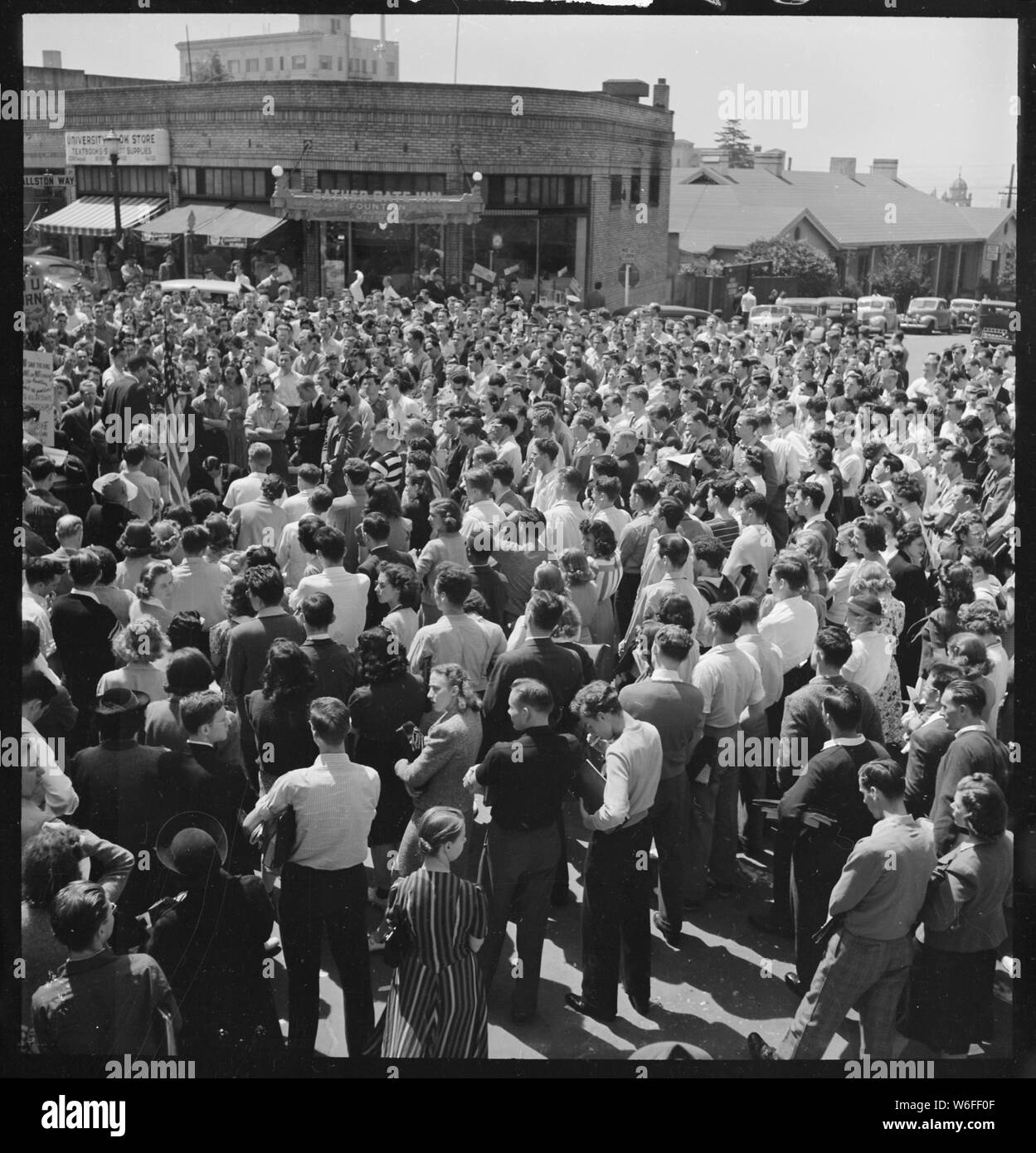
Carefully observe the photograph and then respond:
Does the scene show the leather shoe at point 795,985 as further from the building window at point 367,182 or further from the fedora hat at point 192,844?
the building window at point 367,182

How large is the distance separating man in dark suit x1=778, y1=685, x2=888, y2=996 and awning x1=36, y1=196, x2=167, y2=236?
29.6 meters

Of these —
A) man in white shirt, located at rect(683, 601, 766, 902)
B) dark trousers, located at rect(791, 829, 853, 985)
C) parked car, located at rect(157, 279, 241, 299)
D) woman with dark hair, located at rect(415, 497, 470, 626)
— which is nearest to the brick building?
parked car, located at rect(157, 279, 241, 299)

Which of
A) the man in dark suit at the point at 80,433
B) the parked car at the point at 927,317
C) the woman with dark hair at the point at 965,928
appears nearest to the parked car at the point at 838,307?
the parked car at the point at 927,317

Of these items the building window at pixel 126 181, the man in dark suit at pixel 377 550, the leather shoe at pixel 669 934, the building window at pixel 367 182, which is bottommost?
the leather shoe at pixel 669 934

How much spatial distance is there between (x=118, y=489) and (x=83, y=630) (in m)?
2.53

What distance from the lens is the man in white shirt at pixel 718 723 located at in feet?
19.1

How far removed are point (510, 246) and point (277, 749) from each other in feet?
93.2

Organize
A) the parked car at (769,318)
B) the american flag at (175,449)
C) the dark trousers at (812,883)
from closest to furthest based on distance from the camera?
the dark trousers at (812,883)
the american flag at (175,449)
the parked car at (769,318)

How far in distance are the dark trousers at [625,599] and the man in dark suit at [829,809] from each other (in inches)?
102

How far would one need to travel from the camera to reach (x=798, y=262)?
3600cm

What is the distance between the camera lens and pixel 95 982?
12.6ft

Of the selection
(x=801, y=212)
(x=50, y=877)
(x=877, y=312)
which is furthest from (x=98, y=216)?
(x=50, y=877)

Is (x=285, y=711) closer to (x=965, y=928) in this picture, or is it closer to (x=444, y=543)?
(x=444, y=543)

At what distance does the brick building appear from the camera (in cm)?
2842
